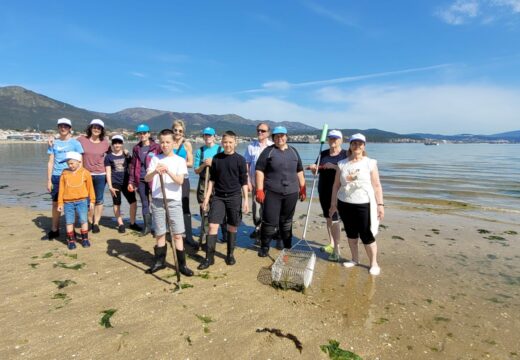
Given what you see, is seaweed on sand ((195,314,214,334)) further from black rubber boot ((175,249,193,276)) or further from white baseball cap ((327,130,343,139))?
white baseball cap ((327,130,343,139))

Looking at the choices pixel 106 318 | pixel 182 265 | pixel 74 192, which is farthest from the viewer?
pixel 74 192

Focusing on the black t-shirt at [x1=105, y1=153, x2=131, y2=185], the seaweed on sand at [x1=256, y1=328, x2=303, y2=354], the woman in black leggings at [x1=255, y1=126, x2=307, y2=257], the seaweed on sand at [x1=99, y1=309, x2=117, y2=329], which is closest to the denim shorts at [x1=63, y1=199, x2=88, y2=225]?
the black t-shirt at [x1=105, y1=153, x2=131, y2=185]

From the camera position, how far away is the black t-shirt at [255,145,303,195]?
589 cm

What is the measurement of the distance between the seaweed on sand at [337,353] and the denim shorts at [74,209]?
5221mm

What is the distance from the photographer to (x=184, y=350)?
3367 mm

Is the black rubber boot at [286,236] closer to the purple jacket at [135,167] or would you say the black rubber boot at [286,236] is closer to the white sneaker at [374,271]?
the white sneaker at [374,271]

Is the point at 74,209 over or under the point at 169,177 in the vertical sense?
under

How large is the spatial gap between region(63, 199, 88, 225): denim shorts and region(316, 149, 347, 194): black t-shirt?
15.4 ft

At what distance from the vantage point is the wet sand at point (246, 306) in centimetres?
348

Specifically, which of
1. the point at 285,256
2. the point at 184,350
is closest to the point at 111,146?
the point at 285,256

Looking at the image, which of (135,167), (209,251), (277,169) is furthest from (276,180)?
(135,167)

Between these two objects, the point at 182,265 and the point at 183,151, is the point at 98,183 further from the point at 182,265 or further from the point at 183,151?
the point at 182,265

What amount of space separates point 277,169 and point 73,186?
13.0 feet

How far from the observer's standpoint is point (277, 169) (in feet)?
19.3
